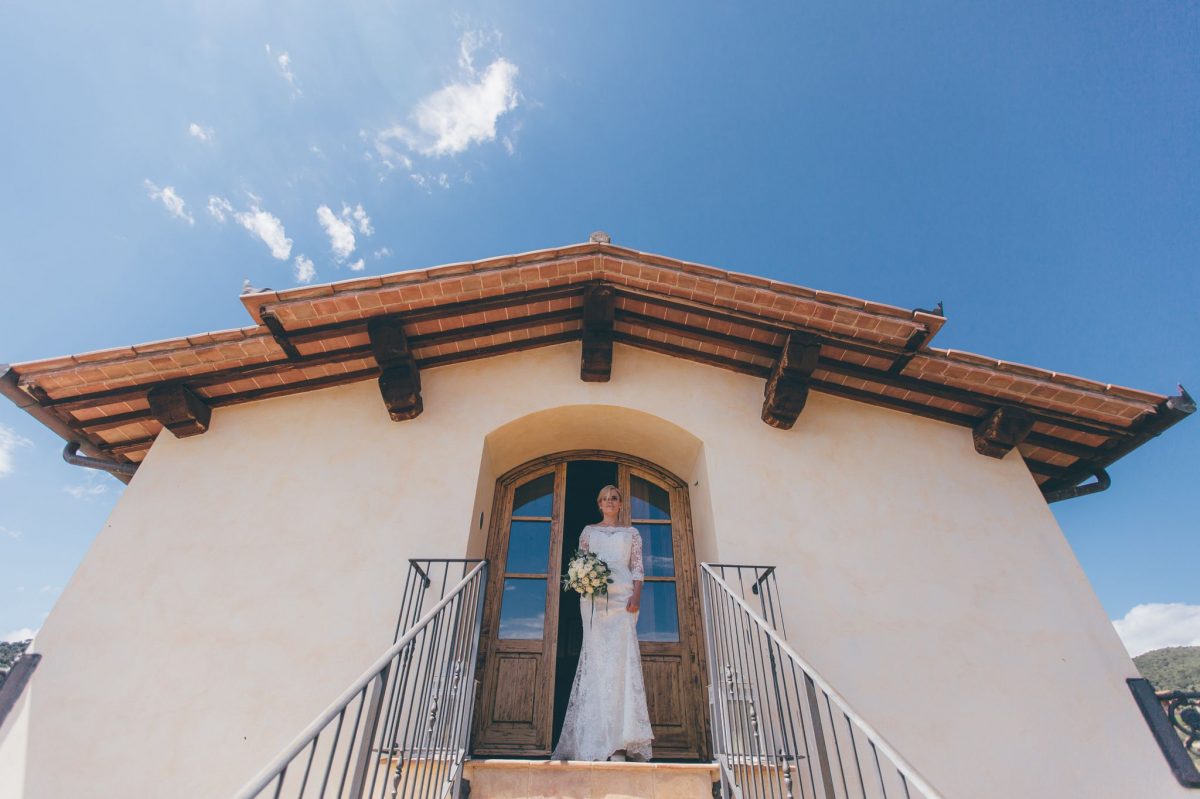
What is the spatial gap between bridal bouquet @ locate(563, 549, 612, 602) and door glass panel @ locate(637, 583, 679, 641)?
74cm

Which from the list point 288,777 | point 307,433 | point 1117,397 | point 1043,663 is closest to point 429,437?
point 307,433

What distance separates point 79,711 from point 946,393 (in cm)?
641

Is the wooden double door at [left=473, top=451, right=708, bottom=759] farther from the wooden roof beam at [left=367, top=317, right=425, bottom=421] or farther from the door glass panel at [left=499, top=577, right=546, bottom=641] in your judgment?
the wooden roof beam at [left=367, top=317, right=425, bottom=421]

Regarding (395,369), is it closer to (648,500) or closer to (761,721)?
(648,500)

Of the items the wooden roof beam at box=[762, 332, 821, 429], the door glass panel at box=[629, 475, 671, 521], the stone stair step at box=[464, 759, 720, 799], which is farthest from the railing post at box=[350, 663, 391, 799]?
the wooden roof beam at box=[762, 332, 821, 429]

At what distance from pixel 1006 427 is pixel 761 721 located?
3267 millimetres

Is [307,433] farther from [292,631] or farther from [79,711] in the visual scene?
[79,711]

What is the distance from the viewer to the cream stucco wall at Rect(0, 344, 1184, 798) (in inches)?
142

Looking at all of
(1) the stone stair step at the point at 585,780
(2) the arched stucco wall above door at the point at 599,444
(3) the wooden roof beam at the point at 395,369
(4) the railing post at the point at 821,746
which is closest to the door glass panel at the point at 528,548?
(2) the arched stucco wall above door at the point at 599,444

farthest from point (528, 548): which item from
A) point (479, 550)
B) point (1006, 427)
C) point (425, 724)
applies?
point (1006, 427)

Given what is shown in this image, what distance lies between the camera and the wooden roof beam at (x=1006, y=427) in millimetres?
4699

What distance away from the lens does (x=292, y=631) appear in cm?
388

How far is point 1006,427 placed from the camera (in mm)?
4719

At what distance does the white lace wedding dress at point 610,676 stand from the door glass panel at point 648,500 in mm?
872
